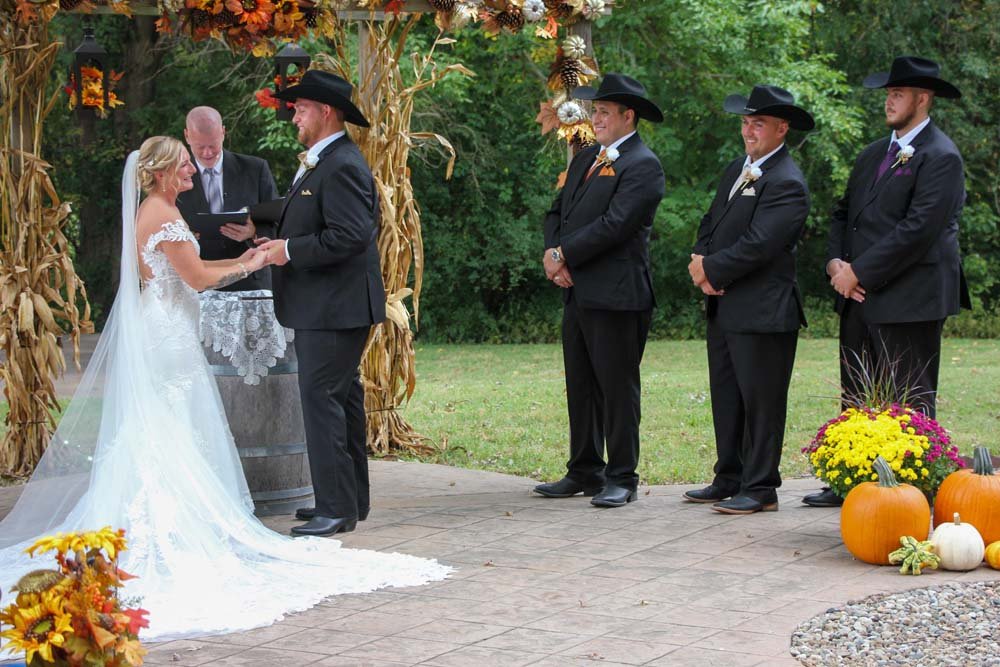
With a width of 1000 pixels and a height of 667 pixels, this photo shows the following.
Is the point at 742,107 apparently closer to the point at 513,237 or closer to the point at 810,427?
the point at 810,427

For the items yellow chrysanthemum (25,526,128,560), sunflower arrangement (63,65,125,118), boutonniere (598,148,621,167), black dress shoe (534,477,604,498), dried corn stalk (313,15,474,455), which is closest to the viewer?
yellow chrysanthemum (25,526,128,560)

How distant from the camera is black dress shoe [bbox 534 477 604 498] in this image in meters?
7.06

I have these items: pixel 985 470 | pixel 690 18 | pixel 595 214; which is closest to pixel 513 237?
pixel 690 18

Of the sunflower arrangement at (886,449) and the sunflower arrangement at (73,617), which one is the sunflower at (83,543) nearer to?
the sunflower arrangement at (73,617)

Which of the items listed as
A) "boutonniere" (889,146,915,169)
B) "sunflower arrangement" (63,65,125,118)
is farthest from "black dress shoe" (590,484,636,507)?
"sunflower arrangement" (63,65,125,118)

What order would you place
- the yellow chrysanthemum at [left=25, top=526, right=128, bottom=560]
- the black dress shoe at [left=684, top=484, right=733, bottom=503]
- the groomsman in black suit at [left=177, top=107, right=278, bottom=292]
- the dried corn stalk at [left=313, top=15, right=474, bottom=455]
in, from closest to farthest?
1. the yellow chrysanthemum at [left=25, top=526, right=128, bottom=560]
2. the black dress shoe at [left=684, top=484, right=733, bottom=503]
3. the groomsman in black suit at [left=177, top=107, right=278, bottom=292]
4. the dried corn stalk at [left=313, top=15, right=474, bottom=455]

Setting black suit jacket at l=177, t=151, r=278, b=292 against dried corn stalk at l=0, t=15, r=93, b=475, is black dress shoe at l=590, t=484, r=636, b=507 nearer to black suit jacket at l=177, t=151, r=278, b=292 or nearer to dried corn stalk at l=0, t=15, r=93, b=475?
black suit jacket at l=177, t=151, r=278, b=292

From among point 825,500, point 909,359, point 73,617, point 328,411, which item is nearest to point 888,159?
point 909,359

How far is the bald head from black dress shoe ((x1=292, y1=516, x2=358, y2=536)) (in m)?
2.14

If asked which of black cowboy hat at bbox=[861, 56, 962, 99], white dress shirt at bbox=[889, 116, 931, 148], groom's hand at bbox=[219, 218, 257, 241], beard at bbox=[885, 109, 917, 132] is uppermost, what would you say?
black cowboy hat at bbox=[861, 56, 962, 99]

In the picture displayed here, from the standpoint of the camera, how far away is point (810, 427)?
9664 millimetres

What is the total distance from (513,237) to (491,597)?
568 inches

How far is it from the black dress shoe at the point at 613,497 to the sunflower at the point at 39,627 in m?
4.01

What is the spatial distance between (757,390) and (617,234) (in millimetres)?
1029
